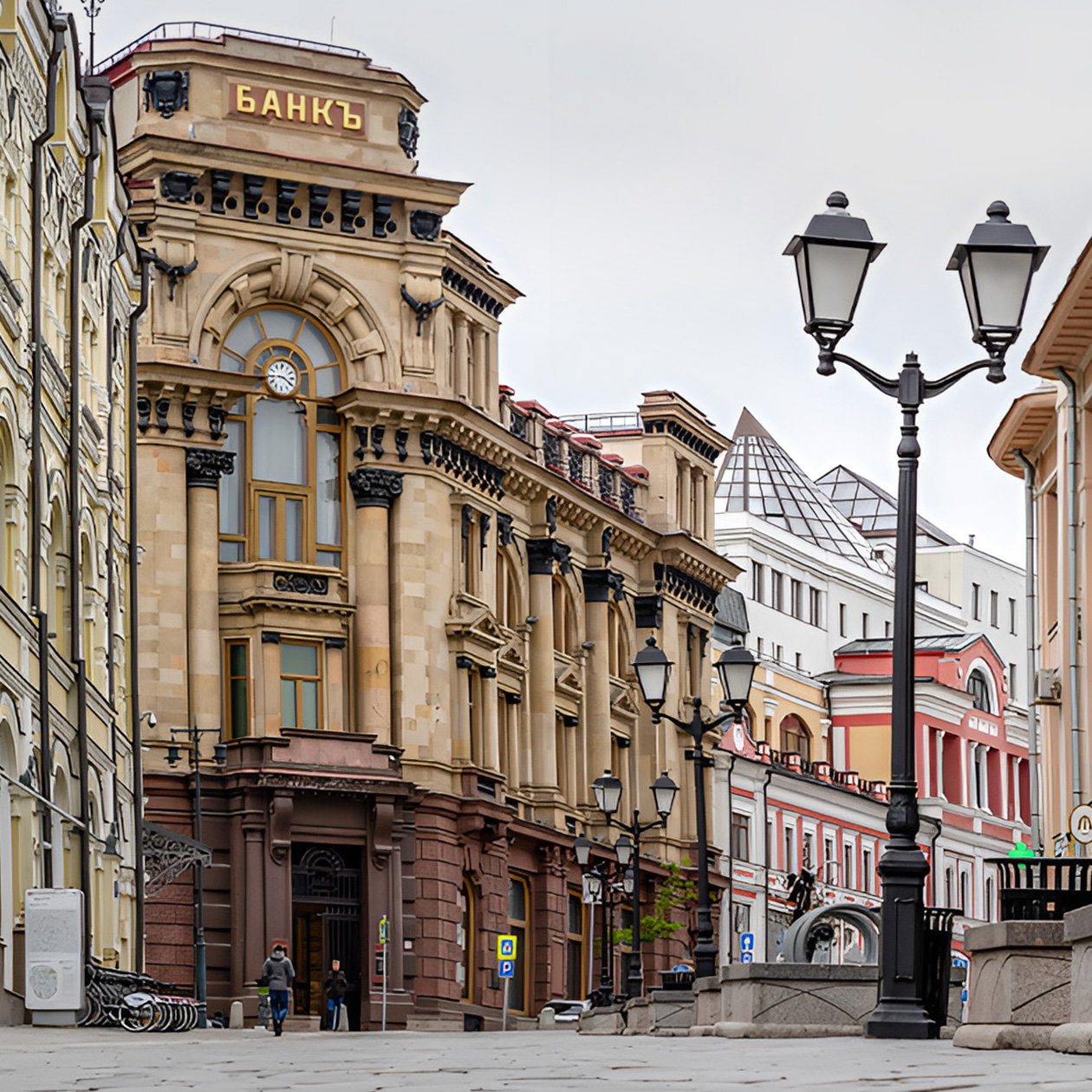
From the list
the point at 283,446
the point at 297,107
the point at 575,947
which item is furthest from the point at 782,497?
the point at 297,107

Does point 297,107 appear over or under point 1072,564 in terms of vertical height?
over

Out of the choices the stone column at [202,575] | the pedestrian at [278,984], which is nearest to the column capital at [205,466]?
the stone column at [202,575]

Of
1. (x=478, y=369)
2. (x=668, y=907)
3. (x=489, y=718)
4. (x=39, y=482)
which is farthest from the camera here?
(x=668, y=907)

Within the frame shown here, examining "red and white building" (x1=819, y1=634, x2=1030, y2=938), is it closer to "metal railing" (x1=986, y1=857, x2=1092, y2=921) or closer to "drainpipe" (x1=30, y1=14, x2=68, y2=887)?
"drainpipe" (x1=30, y1=14, x2=68, y2=887)

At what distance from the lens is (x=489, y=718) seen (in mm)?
66688

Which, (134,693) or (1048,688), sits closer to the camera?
(1048,688)

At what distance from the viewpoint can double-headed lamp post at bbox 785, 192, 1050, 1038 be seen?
18703 millimetres

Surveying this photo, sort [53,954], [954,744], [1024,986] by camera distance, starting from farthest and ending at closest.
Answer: [954,744], [53,954], [1024,986]

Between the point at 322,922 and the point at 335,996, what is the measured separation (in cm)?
359

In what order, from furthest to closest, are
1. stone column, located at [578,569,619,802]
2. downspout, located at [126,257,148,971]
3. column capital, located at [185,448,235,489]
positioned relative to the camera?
1. stone column, located at [578,569,619,802]
2. column capital, located at [185,448,235,489]
3. downspout, located at [126,257,148,971]

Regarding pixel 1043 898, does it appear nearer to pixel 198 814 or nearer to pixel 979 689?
pixel 198 814

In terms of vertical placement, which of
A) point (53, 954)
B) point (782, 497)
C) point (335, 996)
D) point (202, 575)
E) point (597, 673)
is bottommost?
point (335, 996)

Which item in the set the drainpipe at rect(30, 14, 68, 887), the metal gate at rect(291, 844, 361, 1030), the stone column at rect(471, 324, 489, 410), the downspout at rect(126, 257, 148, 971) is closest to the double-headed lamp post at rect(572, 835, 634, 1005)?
the metal gate at rect(291, 844, 361, 1030)

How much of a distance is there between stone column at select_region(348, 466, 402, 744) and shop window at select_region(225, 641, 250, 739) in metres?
2.77
